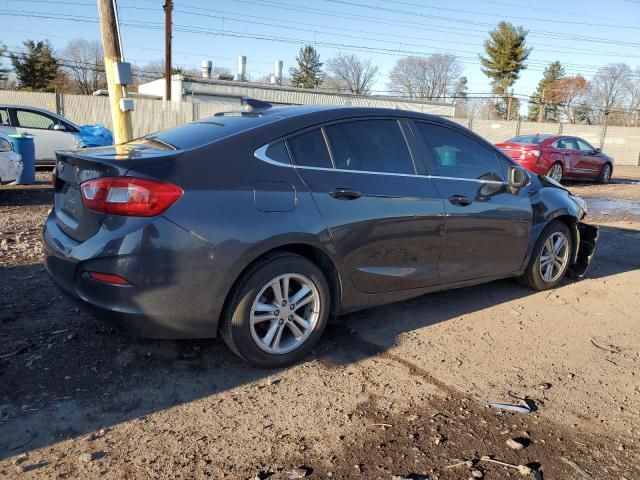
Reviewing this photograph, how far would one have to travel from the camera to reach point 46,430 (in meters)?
Result: 2.64

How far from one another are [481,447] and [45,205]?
26.9ft

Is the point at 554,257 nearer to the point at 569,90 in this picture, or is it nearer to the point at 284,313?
the point at 284,313

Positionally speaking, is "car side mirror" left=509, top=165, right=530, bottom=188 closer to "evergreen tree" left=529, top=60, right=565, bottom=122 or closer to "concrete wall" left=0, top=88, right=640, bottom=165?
"concrete wall" left=0, top=88, right=640, bottom=165

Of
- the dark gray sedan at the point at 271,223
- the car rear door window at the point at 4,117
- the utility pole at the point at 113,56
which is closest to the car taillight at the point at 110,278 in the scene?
the dark gray sedan at the point at 271,223

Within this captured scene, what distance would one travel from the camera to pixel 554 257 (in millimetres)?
5258

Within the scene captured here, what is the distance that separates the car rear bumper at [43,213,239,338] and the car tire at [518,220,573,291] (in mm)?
3208

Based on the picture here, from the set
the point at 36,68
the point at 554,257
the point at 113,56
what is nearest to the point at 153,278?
the point at 554,257

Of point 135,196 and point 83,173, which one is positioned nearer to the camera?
point 135,196

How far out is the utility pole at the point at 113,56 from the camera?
27.5 ft

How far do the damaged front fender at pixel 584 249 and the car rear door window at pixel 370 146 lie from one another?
2.59 m

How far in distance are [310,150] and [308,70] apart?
73.9 meters

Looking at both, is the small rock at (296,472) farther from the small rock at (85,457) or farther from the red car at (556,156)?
the red car at (556,156)

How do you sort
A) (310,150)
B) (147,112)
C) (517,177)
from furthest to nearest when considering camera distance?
(147,112), (517,177), (310,150)

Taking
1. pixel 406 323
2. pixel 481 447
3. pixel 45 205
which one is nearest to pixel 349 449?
pixel 481 447
